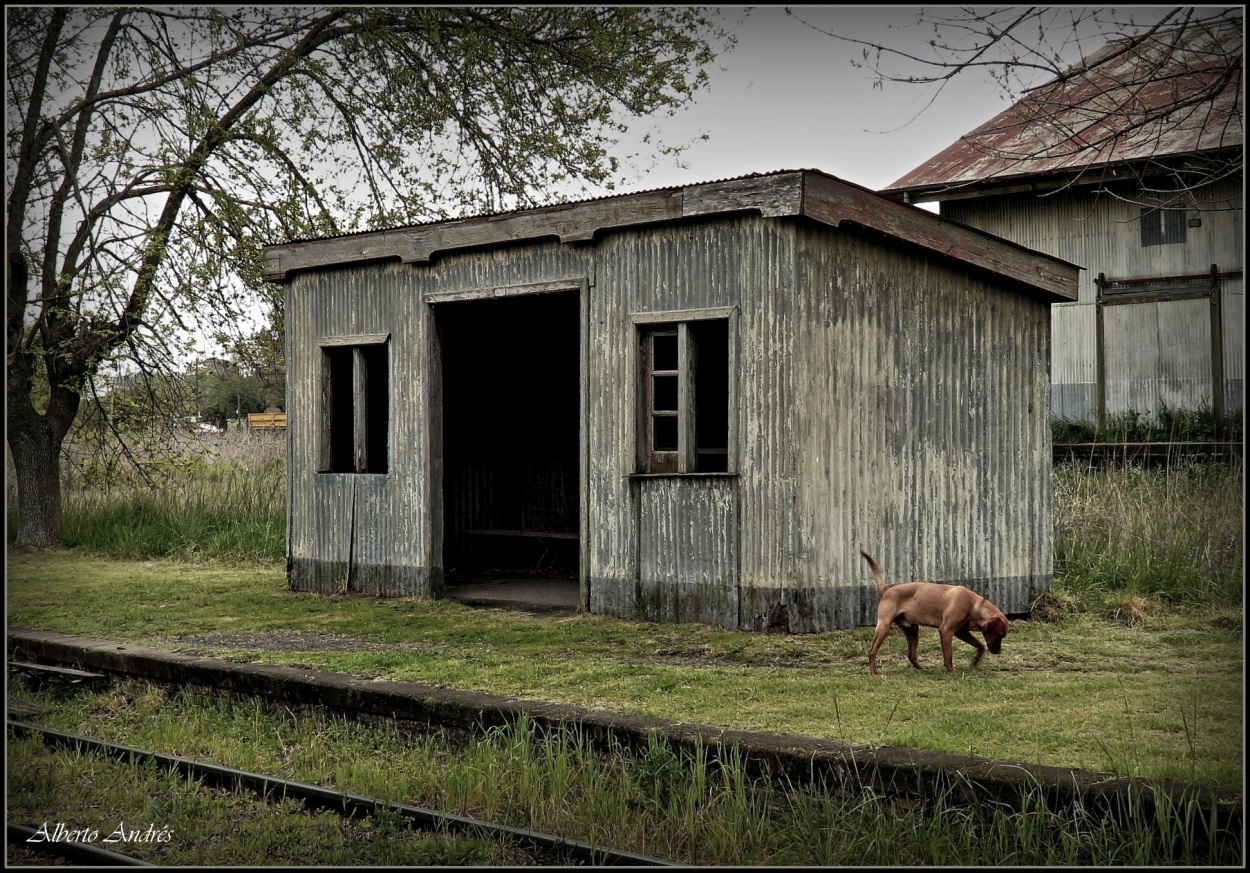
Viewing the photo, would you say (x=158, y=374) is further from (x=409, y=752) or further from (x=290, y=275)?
(x=409, y=752)

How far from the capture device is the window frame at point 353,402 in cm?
1199

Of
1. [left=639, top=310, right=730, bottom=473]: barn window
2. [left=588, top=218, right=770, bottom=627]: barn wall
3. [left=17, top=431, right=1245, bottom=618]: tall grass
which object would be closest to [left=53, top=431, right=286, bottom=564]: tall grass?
[left=17, top=431, right=1245, bottom=618]: tall grass

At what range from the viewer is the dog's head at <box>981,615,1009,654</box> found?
24.8ft

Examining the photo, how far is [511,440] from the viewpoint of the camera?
14.7 metres

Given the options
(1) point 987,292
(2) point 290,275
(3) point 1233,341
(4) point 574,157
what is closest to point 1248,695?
(1) point 987,292

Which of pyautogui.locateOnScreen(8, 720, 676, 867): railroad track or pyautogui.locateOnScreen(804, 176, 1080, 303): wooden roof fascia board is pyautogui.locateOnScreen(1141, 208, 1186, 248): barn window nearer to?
pyautogui.locateOnScreen(804, 176, 1080, 303): wooden roof fascia board

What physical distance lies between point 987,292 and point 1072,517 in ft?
11.0

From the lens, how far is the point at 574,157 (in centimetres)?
1870

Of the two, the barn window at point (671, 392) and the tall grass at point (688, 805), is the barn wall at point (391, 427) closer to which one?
the barn window at point (671, 392)

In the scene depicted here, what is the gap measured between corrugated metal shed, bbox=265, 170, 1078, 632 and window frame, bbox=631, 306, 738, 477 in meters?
0.02

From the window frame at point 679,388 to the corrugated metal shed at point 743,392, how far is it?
23mm

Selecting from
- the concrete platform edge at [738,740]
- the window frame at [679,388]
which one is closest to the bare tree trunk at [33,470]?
the concrete platform edge at [738,740]

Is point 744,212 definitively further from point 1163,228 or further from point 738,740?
point 1163,228

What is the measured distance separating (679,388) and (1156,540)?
17.2ft
